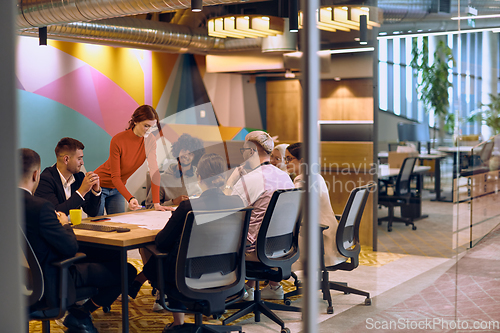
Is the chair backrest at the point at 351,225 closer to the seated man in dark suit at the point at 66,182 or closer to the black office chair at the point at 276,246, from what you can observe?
the black office chair at the point at 276,246

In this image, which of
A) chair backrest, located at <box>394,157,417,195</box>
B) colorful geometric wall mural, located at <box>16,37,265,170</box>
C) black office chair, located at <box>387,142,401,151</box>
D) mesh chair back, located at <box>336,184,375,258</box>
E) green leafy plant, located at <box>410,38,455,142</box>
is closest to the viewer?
mesh chair back, located at <box>336,184,375,258</box>

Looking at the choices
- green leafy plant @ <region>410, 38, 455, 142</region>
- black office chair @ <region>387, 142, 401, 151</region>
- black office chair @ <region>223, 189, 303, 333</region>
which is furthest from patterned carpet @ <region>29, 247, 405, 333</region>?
green leafy plant @ <region>410, 38, 455, 142</region>

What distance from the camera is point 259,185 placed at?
10.9 feet

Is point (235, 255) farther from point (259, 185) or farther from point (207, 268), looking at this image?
point (259, 185)

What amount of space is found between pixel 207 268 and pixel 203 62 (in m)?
7.25

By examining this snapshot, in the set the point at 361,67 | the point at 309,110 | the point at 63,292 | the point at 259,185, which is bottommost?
the point at 63,292

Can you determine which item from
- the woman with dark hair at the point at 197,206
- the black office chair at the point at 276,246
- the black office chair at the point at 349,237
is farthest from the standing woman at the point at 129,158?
the black office chair at the point at 349,237

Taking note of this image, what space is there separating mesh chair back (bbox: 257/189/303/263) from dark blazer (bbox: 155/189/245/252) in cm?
42

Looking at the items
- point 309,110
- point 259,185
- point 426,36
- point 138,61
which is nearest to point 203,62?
point 138,61

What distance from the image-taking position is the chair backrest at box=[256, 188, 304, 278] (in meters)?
3.10

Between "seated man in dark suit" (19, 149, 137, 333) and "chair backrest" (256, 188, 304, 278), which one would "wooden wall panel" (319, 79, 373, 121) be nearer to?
"chair backrest" (256, 188, 304, 278)

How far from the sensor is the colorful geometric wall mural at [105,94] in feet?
21.3

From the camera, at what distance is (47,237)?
7.89ft

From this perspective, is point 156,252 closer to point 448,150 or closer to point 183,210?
point 183,210
